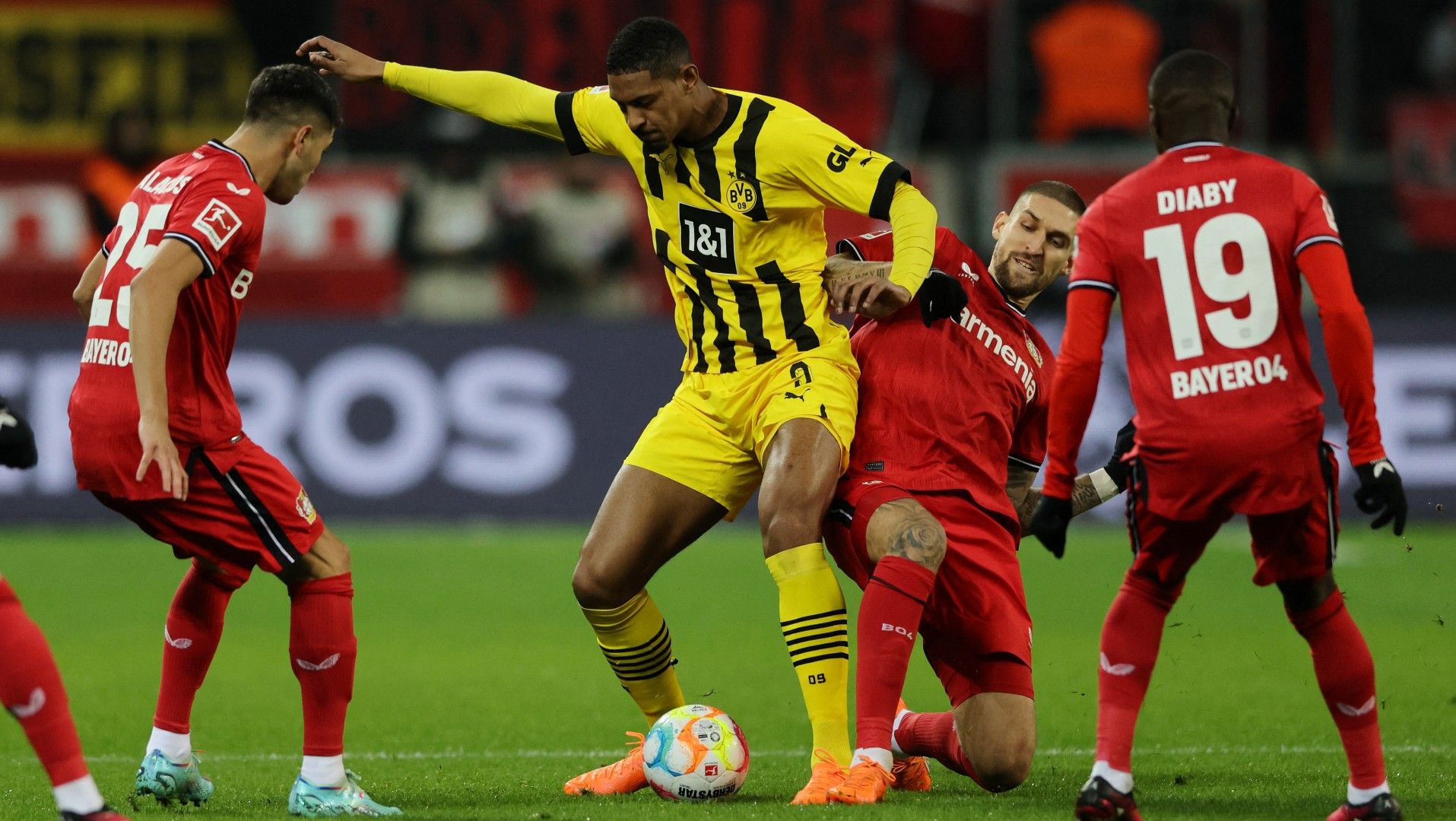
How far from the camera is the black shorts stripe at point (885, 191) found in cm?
532

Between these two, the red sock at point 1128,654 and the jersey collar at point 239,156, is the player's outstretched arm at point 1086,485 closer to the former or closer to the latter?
the red sock at point 1128,654

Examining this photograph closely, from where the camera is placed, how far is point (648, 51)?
5281 millimetres

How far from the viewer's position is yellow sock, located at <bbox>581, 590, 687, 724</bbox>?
5.40 meters

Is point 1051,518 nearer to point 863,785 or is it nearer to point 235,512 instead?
point 863,785

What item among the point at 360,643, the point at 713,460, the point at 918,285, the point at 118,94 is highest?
the point at 118,94

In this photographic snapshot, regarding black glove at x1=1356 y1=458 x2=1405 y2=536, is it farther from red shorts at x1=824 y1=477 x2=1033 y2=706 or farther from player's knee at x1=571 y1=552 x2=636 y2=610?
player's knee at x1=571 y1=552 x2=636 y2=610

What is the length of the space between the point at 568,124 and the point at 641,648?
1636mm

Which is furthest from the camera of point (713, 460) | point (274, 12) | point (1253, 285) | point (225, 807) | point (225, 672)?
point (274, 12)

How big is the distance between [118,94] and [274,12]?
5.35 feet

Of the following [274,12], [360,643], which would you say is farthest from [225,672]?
[274,12]

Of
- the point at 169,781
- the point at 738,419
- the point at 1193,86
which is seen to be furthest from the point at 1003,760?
the point at 169,781

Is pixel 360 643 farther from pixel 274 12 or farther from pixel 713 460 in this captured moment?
pixel 274 12

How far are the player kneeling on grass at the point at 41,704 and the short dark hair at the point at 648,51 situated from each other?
202 centimetres

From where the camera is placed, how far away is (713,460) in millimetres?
5438
